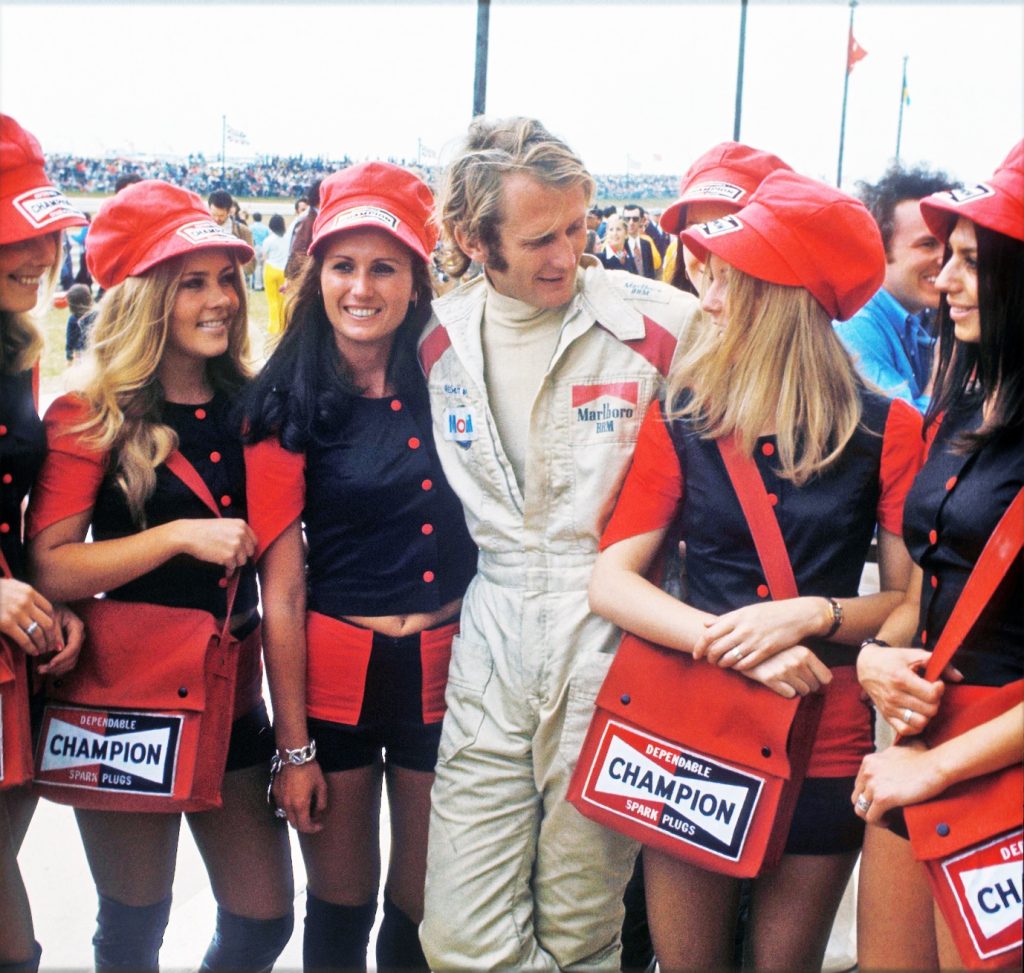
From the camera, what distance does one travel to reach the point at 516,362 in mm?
2584

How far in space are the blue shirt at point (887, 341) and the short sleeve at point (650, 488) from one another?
117 centimetres

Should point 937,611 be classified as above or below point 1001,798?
above

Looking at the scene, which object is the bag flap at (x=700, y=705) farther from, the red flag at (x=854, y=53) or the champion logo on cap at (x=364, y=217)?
the red flag at (x=854, y=53)

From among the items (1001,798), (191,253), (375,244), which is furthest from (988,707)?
(191,253)

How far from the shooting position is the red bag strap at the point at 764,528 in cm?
214

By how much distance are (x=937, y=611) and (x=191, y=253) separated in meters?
1.82

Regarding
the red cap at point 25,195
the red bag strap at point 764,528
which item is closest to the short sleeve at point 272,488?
the red cap at point 25,195

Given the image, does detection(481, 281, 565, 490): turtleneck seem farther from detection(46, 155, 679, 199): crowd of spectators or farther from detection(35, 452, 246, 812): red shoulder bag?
detection(46, 155, 679, 199): crowd of spectators

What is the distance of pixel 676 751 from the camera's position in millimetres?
2184

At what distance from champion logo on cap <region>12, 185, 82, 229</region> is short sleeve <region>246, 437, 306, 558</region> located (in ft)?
2.13

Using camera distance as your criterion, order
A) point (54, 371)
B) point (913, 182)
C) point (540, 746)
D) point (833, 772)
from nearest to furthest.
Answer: point (833, 772) → point (540, 746) → point (913, 182) → point (54, 371)

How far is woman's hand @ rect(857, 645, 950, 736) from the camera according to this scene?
1.88 m

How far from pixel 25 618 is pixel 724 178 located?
7.32ft

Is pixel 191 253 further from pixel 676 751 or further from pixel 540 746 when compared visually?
pixel 676 751
